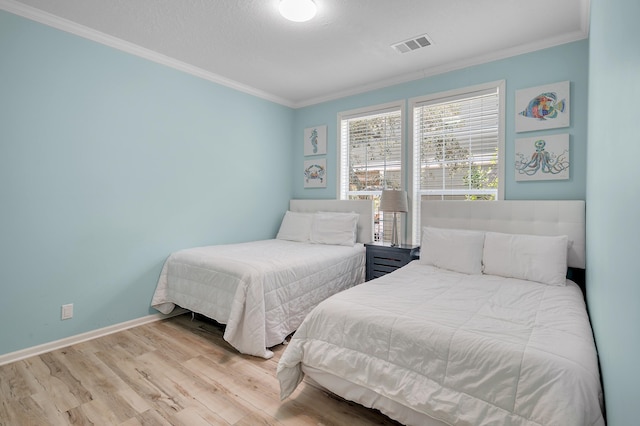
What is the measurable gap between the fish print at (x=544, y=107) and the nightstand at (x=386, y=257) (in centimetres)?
167

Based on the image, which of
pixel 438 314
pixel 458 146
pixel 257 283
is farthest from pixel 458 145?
pixel 257 283

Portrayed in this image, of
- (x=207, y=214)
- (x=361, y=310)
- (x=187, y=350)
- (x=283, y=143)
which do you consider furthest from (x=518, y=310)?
(x=283, y=143)

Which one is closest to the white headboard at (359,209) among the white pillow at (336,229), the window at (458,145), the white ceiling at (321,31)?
the white pillow at (336,229)

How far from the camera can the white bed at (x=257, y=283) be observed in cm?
247

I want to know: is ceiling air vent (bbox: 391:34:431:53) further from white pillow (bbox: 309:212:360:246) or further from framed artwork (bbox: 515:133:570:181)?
white pillow (bbox: 309:212:360:246)

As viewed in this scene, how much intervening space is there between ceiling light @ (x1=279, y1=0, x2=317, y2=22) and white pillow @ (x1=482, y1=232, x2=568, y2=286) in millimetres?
2309

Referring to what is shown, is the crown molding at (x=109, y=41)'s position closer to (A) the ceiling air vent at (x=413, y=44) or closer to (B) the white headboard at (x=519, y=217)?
(A) the ceiling air vent at (x=413, y=44)

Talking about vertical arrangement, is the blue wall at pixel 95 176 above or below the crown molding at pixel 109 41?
below

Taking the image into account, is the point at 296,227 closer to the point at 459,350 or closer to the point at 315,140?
the point at 315,140

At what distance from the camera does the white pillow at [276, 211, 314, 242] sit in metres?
4.05

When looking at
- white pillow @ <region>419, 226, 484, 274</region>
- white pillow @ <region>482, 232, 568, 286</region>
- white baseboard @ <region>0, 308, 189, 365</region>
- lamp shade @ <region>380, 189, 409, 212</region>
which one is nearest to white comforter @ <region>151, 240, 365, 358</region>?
white baseboard @ <region>0, 308, 189, 365</region>

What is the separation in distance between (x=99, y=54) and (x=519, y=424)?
12.5ft

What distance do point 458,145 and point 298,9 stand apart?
2.10 metres

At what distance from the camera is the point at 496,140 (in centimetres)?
313
